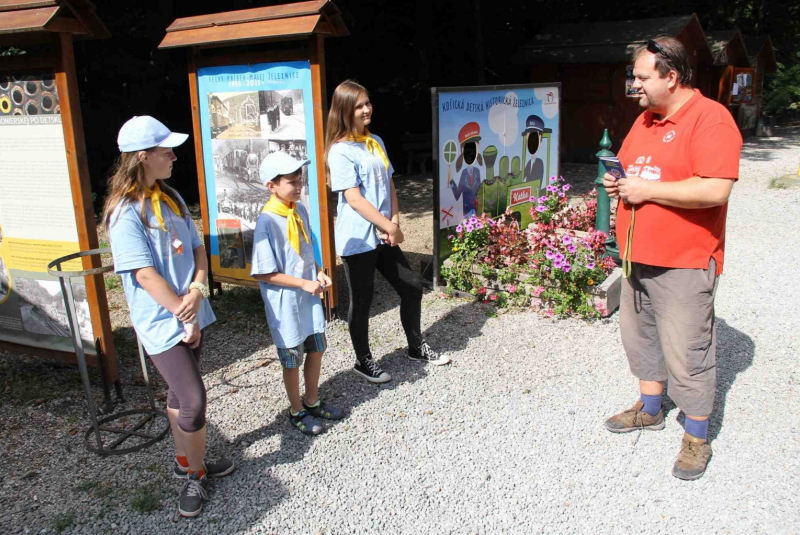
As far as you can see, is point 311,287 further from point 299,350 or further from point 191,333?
point 191,333

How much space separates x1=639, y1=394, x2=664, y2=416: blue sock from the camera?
145 inches

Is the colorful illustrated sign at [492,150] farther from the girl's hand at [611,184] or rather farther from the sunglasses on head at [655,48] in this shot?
the sunglasses on head at [655,48]

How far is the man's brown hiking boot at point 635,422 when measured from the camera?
3691 mm

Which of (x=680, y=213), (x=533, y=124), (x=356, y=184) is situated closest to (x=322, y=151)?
(x=356, y=184)

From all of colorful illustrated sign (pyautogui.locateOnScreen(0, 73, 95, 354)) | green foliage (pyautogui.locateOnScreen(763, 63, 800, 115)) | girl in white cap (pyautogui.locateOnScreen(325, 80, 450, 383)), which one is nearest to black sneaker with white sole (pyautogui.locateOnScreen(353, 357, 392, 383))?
girl in white cap (pyautogui.locateOnScreen(325, 80, 450, 383))

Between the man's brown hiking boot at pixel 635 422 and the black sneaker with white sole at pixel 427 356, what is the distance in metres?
1.29

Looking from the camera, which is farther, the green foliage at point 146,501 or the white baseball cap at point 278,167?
the white baseball cap at point 278,167

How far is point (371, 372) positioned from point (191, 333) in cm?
172

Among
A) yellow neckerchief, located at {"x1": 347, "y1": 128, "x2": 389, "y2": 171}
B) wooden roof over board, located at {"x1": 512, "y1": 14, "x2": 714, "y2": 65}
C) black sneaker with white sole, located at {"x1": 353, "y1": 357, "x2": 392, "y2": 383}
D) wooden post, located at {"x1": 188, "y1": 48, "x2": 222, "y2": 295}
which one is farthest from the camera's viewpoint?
wooden roof over board, located at {"x1": 512, "y1": 14, "x2": 714, "y2": 65}

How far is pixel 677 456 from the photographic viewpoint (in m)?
3.39

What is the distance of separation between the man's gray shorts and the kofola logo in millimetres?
3759

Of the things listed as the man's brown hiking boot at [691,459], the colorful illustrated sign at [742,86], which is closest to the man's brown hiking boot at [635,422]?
the man's brown hiking boot at [691,459]

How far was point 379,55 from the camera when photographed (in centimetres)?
1623

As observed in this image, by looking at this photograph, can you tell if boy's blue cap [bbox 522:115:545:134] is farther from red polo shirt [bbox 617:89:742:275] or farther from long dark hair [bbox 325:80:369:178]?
red polo shirt [bbox 617:89:742:275]
